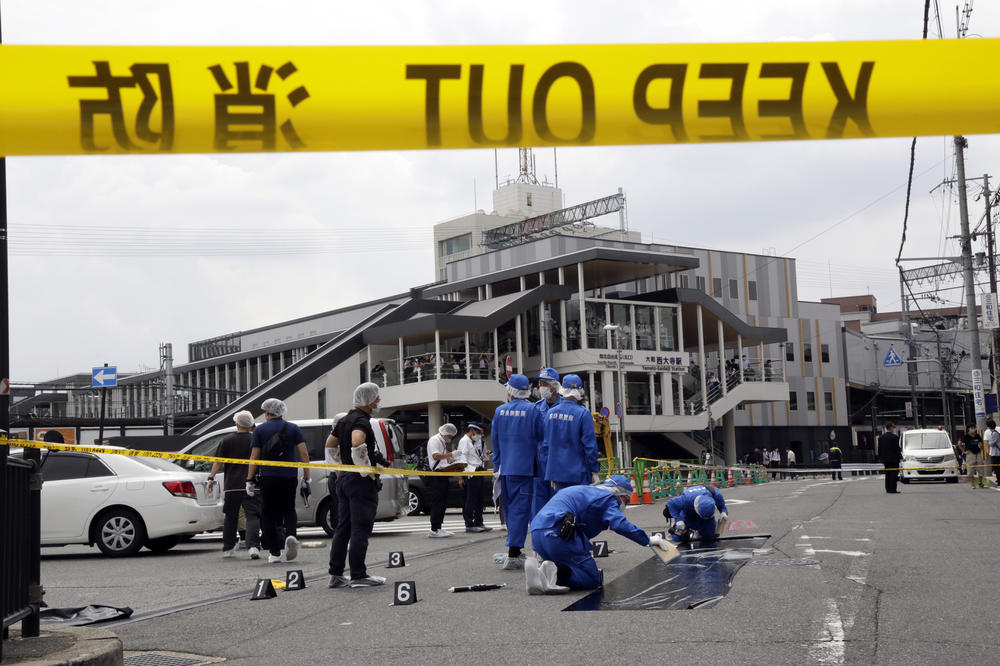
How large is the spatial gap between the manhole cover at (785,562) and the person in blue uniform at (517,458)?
7.03 ft

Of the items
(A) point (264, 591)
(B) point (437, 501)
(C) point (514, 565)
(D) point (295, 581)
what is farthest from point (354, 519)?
(B) point (437, 501)

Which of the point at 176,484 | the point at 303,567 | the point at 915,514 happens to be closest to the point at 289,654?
the point at 303,567

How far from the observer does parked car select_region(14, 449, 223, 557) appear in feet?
43.6

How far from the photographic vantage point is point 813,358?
71.4m

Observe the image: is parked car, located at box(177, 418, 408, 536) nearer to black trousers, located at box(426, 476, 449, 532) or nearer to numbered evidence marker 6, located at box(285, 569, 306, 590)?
black trousers, located at box(426, 476, 449, 532)

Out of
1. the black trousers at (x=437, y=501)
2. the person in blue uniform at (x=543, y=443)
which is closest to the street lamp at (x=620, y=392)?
the black trousers at (x=437, y=501)

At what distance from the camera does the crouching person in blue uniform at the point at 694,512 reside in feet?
37.0

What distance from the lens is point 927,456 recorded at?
111ft

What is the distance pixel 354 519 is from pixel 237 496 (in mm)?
4318

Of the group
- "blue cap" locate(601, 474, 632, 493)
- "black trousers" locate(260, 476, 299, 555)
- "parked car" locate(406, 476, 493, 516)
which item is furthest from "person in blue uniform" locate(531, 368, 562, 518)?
"parked car" locate(406, 476, 493, 516)

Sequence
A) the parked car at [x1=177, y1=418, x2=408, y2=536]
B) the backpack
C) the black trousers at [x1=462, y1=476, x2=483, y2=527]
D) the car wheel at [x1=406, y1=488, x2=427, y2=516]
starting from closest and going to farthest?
the backpack < the parked car at [x1=177, y1=418, x2=408, y2=536] < the black trousers at [x1=462, y1=476, x2=483, y2=527] < the car wheel at [x1=406, y1=488, x2=427, y2=516]

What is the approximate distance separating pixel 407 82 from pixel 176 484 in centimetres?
941

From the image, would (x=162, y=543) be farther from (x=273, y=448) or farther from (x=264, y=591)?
(x=264, y=591)

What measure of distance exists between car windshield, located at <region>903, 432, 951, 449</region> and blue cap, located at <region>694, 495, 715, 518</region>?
25.6 meters
